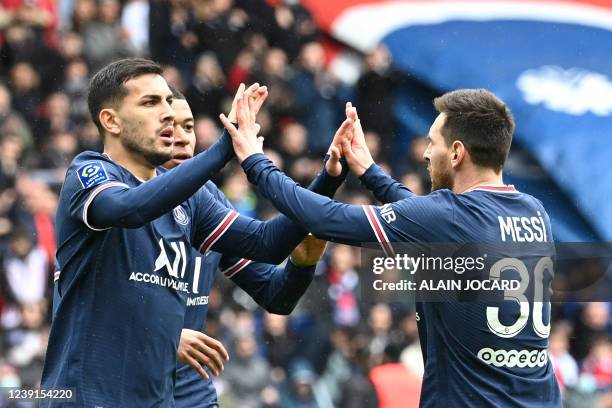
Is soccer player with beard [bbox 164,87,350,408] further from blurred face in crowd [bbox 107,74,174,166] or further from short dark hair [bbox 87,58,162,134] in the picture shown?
short dark hair [bbox 87,58,162,134]

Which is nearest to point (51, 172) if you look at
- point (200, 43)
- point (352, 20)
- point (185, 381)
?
point (200, 43)

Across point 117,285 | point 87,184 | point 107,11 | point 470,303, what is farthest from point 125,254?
point 107,11

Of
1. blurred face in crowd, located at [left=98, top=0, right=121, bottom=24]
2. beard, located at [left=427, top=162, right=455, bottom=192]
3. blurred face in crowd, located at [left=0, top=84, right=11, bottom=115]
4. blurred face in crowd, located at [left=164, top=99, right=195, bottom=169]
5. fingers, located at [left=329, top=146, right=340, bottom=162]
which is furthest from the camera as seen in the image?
blurred face in crowd, located at [left=98, top=0, right=121, bottom=24]

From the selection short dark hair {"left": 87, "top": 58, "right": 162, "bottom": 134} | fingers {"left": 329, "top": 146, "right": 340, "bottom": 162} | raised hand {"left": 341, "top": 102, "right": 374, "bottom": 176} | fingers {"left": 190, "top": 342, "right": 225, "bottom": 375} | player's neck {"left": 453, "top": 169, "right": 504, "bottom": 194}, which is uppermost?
short dark hair {"left": 87, "top": 58, "right": 162, "bottom": 134}

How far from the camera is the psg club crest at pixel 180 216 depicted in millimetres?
6051

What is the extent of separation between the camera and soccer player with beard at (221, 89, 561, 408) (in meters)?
5.62

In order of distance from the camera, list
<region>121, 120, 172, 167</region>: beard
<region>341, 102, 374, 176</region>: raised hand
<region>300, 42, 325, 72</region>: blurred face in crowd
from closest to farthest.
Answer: <region>121, 120, 172, 167</region>: beard → <region>341, 102, 374, 176</region>: raised hand → <region>300, 42, 325, 72</region>: blurred face in crowd

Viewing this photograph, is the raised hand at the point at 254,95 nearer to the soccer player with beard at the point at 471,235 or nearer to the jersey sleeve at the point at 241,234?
the soccer player with beard at the point at 471,235

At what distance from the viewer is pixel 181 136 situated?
24.4ft

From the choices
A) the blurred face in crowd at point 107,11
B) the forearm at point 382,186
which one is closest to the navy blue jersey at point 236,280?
the forearm at point 382,186

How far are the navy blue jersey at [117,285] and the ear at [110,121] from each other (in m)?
0.17

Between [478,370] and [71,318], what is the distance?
1.85 metres

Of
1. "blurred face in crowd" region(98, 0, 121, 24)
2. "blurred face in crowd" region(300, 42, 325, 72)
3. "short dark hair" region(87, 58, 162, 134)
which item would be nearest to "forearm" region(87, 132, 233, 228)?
"short dark hair" region(87, 58, 162, 134)

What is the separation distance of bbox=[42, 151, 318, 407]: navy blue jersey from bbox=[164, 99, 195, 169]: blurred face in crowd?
1471 mm
